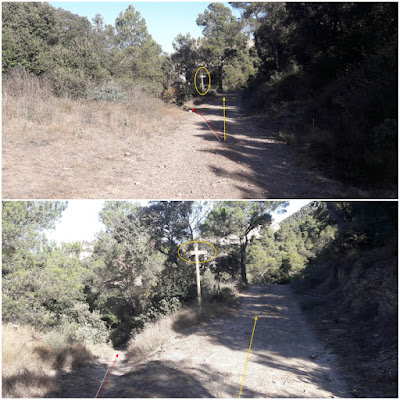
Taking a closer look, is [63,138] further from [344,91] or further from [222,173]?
[344,91]

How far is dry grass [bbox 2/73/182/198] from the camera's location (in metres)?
7.91

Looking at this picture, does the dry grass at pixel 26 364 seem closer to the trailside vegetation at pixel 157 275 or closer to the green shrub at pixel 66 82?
the trailside vegetation at pixel 157 275

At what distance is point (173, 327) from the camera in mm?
11430

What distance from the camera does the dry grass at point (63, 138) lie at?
7.91m

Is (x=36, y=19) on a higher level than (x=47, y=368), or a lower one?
higher

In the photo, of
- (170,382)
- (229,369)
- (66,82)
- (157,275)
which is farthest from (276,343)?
(66,82)

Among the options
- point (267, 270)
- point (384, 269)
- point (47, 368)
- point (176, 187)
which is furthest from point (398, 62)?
point (267, 270)

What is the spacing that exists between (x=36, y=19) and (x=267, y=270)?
31.3 meters

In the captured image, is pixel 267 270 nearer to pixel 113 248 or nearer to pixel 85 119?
pixel 113 248

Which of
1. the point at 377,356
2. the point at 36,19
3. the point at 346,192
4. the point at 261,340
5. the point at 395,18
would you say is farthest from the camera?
the point at 36,19

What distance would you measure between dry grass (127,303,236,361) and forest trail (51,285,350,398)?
0.46 m

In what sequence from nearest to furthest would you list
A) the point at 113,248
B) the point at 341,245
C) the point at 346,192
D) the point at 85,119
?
the point at 346,192 < the point at 85,119 < the point at 341,245 < the point at 113,248

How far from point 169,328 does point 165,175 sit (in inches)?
216

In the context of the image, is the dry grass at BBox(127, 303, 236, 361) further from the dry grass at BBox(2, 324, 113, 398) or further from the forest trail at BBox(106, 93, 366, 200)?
the forest trail at BBox(106, 93, 366, 200)
